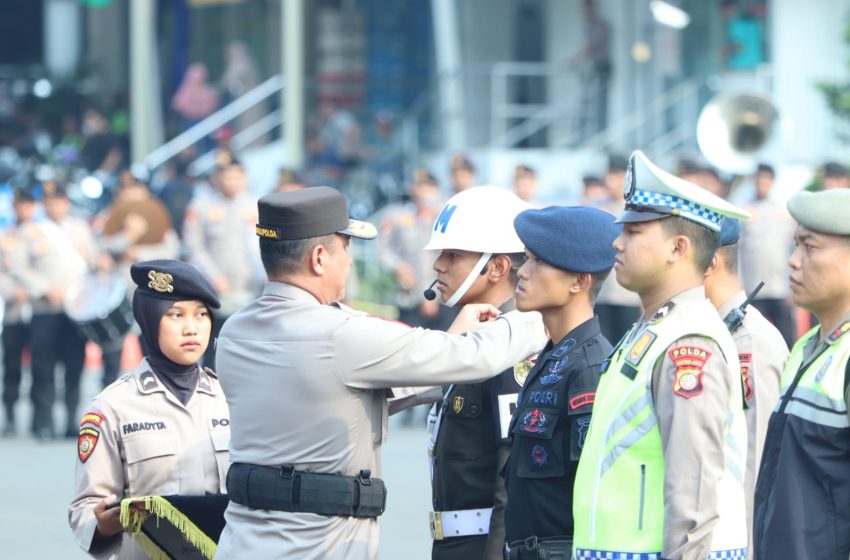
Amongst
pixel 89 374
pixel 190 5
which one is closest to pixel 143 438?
pixel 89 374

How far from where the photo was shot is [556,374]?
423 centimetres

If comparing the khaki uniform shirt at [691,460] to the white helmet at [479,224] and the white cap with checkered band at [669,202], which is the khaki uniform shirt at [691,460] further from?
the white helmet at [479,224]

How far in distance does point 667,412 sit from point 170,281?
1.91 m

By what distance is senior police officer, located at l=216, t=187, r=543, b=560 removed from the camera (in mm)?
4074

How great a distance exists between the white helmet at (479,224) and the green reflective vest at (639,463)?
33.7 inches

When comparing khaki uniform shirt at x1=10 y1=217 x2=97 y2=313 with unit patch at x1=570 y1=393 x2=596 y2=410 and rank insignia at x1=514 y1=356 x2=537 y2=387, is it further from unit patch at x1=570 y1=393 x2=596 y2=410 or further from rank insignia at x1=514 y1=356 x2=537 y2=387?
unit patch at x1=570 y1=393 x2=596 y2=410

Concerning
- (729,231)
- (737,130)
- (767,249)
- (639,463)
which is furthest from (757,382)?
(737,130)

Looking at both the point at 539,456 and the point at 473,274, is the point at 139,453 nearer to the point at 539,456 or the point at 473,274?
the point at 473,274

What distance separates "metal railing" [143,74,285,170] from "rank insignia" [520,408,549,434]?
18.3m

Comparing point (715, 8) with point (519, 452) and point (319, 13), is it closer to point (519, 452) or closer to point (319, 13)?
point (319, 13)

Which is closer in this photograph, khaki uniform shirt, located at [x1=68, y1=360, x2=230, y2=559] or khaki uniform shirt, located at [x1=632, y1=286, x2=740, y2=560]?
khaki uniform shirt, located at [x1=632, y1=286, x2=740, y2=560]

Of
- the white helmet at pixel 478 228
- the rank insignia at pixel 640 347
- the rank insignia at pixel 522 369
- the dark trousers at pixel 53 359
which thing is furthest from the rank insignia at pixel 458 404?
the dark trousers at pixel 53 359

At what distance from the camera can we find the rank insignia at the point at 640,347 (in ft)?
12.3

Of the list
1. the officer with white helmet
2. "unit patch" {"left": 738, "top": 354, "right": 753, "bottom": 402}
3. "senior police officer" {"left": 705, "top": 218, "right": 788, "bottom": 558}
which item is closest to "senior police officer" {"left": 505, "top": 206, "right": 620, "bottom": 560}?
the officer with white helmet
